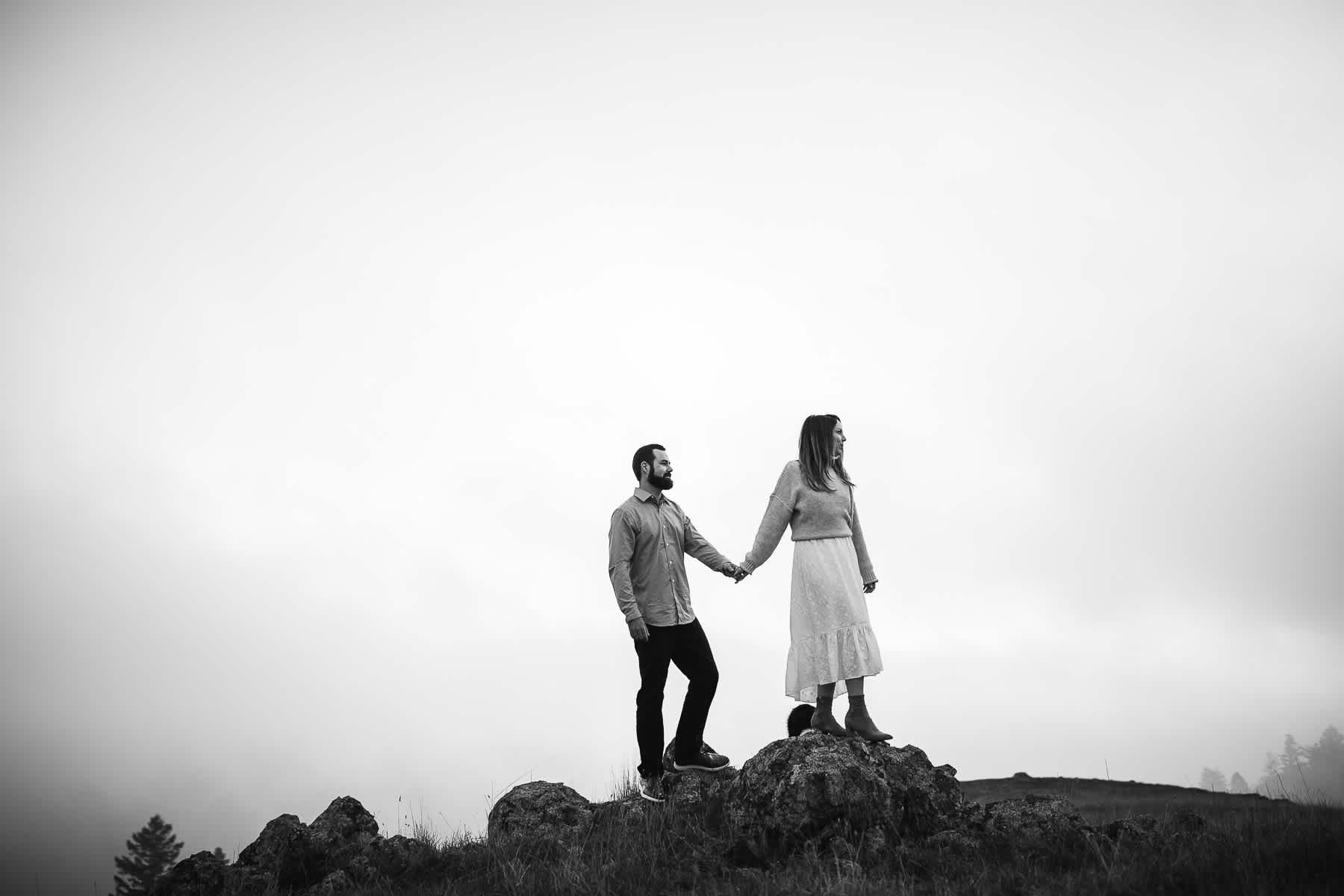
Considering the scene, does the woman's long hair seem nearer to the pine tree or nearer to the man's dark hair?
the man's dark hair

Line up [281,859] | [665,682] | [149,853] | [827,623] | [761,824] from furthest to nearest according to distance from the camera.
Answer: [149,853]
[665,682]
[827,623]
[281,859]
[761,824]

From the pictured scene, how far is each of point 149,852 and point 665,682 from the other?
7170cm

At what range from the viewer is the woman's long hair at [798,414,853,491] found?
835cm

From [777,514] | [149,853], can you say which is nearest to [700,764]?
[777,514]

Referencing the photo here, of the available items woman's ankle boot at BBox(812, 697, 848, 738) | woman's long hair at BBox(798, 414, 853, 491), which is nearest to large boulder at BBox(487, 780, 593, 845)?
woman's ankle boot at BBox(812, 697, 848, 738)

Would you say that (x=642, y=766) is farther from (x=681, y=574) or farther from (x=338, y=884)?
(x=338, y=884)

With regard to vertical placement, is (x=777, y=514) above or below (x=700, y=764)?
above

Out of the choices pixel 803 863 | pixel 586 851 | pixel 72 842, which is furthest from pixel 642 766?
pixel 72 842

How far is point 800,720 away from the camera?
8.41 meters

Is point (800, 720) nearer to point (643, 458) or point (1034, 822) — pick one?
point (1034, 822)

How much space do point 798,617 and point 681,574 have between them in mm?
1306

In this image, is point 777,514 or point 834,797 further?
point 777,514

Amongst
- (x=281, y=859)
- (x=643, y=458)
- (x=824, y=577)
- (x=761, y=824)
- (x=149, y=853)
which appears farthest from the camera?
(x=149, y=853)

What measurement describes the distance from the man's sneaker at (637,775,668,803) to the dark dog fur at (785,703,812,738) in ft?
4.63
